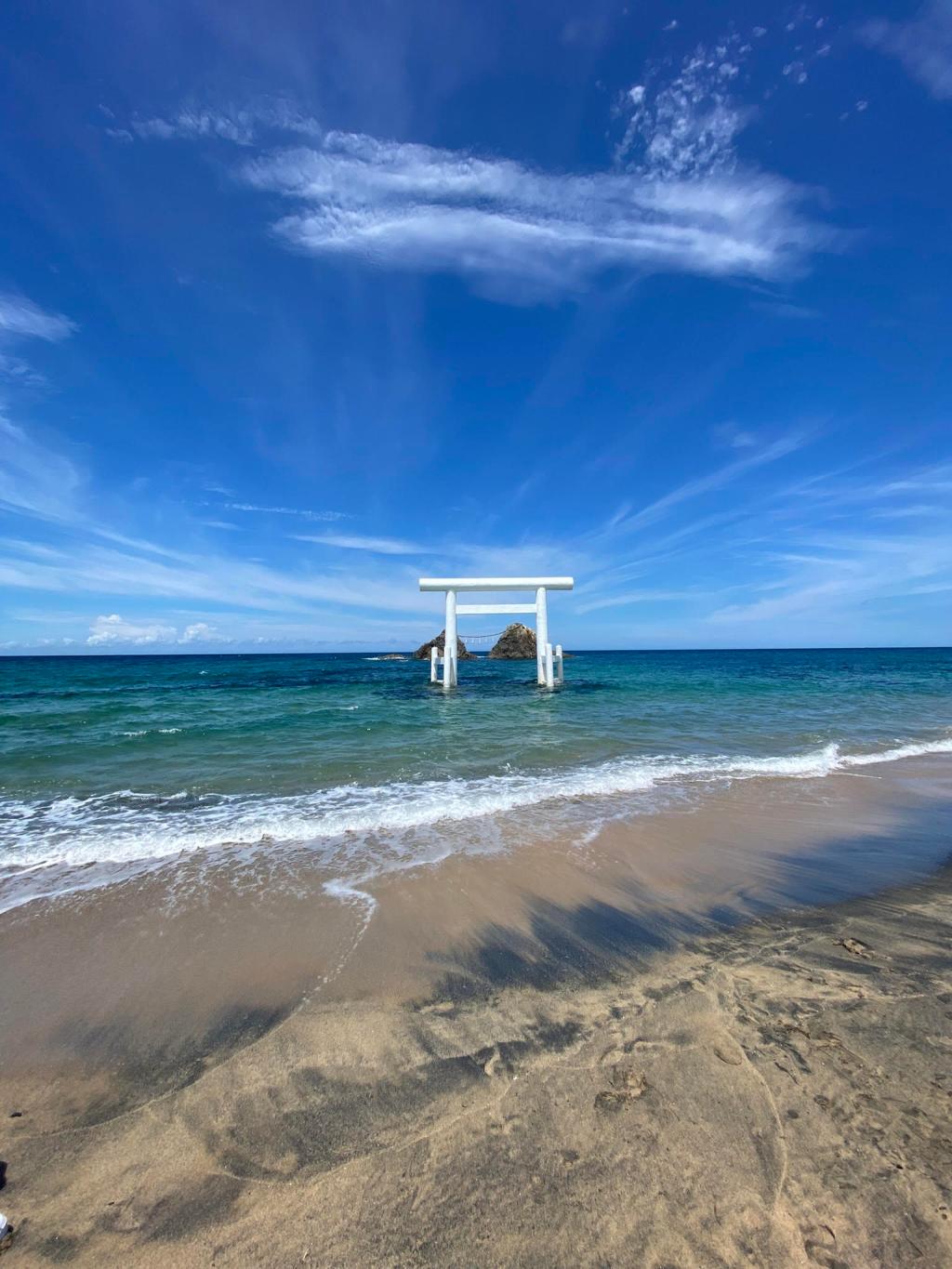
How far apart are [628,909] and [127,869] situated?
4.60 m

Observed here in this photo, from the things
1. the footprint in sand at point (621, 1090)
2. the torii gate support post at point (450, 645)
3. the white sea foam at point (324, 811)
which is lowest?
the white sea foam at point (324, 811)

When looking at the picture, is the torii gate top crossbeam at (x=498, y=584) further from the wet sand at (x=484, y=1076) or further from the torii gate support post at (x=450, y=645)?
the wet sand at (x=484, y=1076)

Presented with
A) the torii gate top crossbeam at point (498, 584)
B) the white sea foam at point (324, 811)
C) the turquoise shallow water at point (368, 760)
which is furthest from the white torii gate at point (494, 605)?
the white sea foam at point (324, 811)

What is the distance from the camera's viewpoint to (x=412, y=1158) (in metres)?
1.91

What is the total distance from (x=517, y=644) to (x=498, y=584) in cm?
3140

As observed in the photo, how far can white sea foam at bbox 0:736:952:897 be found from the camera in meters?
5.45

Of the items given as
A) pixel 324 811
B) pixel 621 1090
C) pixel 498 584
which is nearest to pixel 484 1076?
pixel 621 1090

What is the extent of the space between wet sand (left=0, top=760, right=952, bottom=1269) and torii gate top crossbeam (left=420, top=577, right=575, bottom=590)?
2046cm

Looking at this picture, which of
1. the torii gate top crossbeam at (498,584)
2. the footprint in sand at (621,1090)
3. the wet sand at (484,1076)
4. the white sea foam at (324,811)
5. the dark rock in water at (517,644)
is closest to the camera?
the wet sand at (484,1076)

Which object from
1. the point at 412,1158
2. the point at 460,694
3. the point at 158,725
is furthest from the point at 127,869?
the point at 460,694

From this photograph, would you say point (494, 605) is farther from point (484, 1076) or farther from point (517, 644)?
point (517, 644)

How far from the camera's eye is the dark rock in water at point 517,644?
55.2m

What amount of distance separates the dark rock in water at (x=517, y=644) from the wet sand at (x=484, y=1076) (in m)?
50.8

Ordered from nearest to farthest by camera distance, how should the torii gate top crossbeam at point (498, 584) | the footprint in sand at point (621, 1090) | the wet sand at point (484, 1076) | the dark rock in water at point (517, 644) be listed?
the wet sand at point (484, 1076), the footprint in sand at point (621, 1090), the torii gate top crossbeam at point (498, 584), the dark rock in water at point (517, 644)
